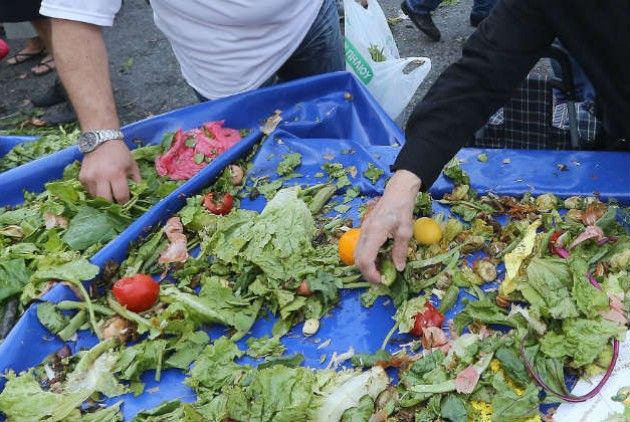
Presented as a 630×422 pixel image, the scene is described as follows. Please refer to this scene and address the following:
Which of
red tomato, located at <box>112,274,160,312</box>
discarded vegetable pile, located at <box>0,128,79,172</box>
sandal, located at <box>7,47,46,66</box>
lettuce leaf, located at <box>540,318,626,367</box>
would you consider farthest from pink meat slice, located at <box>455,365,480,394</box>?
sandal, located at <box>7,47,46,66</box>

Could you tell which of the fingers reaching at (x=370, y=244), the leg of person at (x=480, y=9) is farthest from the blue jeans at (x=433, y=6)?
the fingers reaching at (x=370, y=244)

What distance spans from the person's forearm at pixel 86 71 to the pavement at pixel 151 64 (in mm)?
2262

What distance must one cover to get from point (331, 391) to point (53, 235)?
3.79ft

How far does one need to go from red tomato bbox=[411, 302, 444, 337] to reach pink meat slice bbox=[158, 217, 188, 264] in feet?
2.62

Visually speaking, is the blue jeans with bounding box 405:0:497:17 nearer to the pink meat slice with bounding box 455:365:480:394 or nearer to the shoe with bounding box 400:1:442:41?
the shoe with bounding box 400:1:442:41

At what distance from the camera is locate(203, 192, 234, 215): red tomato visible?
7.86 ft

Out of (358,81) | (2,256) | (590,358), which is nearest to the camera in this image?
(590,358)

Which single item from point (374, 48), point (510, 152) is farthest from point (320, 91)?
point (510, 152)

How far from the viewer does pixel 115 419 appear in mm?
1792

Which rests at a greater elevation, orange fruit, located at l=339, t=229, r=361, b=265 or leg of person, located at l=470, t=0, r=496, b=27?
orange fruit, located at l=339, t=229, r=361, b=265

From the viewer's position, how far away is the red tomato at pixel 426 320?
1.83 meters

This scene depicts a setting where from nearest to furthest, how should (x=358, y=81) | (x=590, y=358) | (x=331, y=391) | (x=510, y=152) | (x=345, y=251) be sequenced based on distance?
(x=590, y=358)
(x=331, y=391)
(x=345, y=251)
(x=510, y=152)
(x=358, y=81)

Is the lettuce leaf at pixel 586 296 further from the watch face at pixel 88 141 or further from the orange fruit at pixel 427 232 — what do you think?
the watch face at pixel 88 141

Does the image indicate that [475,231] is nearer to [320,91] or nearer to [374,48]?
[320,91]
